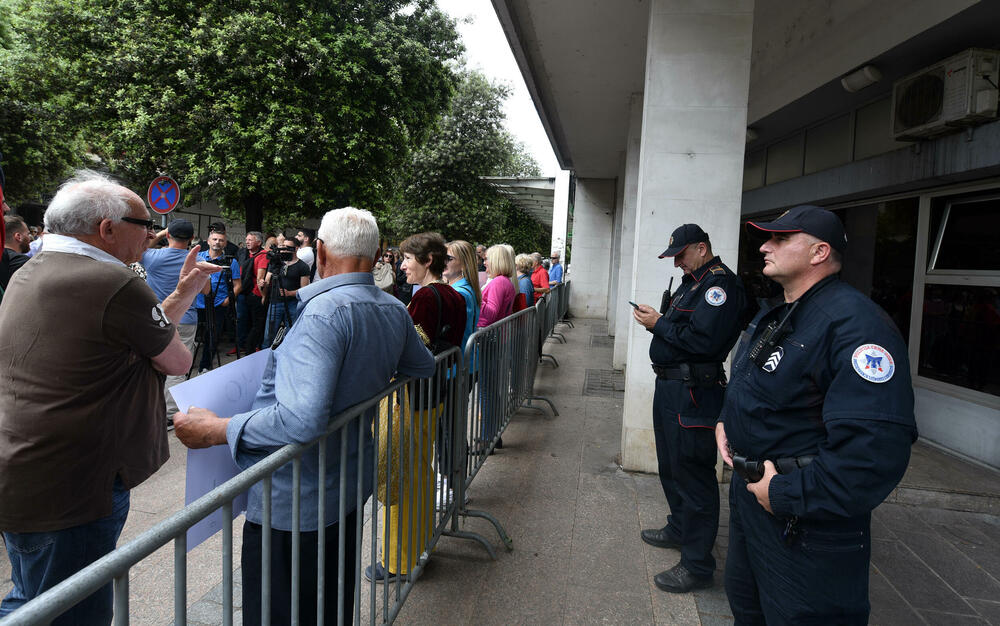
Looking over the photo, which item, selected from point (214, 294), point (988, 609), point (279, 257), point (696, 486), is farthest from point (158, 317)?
point (214, 294)

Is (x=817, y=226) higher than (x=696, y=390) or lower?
higher

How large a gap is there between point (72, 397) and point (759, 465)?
2.32 metres

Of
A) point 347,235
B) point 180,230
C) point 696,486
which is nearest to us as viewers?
point 347,235

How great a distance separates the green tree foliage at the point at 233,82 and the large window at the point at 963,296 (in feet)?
45.0

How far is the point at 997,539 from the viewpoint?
13.0ft

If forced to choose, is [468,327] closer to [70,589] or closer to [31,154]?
[70,589]

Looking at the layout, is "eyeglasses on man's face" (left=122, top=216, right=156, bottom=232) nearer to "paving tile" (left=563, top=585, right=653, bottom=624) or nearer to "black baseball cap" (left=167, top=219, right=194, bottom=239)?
"paving tile" (left=563, top=585, right=653, bottom=624)

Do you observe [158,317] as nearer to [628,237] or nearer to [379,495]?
[379,495]

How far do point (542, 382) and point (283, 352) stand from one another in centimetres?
677

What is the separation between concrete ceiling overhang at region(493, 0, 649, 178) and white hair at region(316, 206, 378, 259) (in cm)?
511

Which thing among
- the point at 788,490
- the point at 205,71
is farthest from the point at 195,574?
the point at 205,71

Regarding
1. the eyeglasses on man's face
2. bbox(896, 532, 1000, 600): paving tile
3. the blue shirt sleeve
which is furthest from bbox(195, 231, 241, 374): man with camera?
bbox(896, 532, 1000, 600): paving tile

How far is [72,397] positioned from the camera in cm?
185

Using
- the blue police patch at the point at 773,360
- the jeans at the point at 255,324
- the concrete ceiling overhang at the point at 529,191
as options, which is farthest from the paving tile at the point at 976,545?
the concrete ceiling overhang at the point at 529,191
